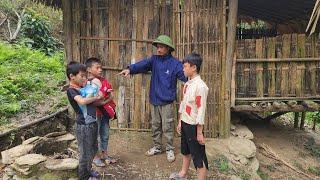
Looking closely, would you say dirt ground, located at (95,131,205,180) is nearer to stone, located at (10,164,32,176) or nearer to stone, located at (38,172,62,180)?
stone, located at (38,172,62,180)

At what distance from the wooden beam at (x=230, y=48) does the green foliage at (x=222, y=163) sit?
0.74 meters

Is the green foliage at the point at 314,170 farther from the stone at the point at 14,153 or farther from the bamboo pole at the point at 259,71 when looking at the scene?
the stone at the point at 14,153

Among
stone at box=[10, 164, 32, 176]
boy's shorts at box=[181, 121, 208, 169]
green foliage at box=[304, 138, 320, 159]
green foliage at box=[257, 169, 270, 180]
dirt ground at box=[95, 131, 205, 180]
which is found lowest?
green foliage at box=[257, 169, 270, 180]

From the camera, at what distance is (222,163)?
6.34 metres

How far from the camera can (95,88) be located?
4.93 m

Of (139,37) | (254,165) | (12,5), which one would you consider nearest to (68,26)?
(139,37)

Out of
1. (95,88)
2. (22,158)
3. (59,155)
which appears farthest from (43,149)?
(95,88)

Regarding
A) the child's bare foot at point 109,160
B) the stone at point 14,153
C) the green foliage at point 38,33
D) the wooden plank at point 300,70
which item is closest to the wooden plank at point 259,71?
the wooden plank at point 300,70

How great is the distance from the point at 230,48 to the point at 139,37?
1.65 meters

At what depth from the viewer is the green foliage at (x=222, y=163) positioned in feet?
20.4

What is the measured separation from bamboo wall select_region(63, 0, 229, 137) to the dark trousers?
2.38 metres

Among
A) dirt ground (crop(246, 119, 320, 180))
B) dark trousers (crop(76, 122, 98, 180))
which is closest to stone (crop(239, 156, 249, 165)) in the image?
dirt ground (crop(246, 119, 320, 180))

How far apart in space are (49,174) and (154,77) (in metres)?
2.14

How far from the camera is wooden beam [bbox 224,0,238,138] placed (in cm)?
686
